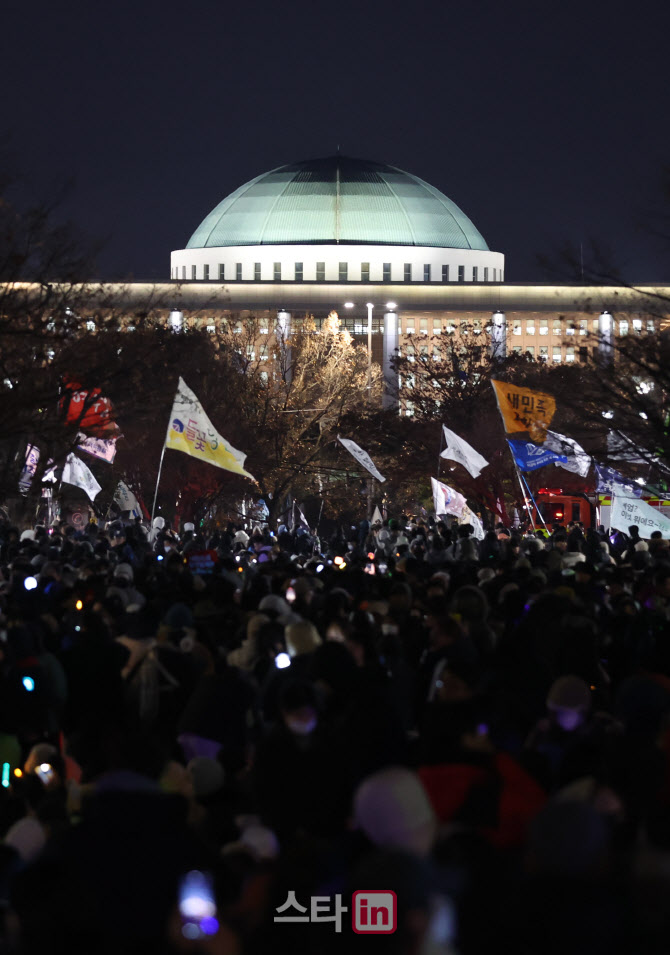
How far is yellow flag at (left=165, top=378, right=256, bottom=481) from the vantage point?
25016 mm

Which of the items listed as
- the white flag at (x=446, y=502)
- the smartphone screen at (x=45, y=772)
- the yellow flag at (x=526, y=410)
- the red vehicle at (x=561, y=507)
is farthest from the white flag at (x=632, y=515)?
the red vehicle at (x=561, y=507)

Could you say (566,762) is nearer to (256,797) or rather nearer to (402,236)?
(256,797)

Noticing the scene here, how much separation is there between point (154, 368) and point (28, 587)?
24961 mm

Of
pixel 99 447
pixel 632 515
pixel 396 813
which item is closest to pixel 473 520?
pixel 632 515

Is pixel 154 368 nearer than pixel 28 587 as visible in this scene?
No

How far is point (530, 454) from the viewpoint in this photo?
29.2 meters

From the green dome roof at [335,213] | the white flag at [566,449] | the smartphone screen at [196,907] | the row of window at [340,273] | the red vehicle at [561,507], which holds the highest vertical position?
the green dome roof at [335,213]

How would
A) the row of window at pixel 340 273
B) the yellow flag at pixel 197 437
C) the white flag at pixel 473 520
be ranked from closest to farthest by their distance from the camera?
1. the yellow flag at pixel 197 437
2. the white flag at pixel 473 520
3. the row of window at pixel 340 273

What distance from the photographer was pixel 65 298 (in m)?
23.2

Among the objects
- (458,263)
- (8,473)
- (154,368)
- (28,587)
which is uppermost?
(458,263)

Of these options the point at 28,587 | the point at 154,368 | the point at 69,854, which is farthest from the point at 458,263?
the point at 69,854

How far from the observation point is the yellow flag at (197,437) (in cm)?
2502

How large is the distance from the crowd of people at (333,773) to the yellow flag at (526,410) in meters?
15.0

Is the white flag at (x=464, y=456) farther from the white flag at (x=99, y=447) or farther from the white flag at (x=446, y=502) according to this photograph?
the white flag at (x=99, y=447)
